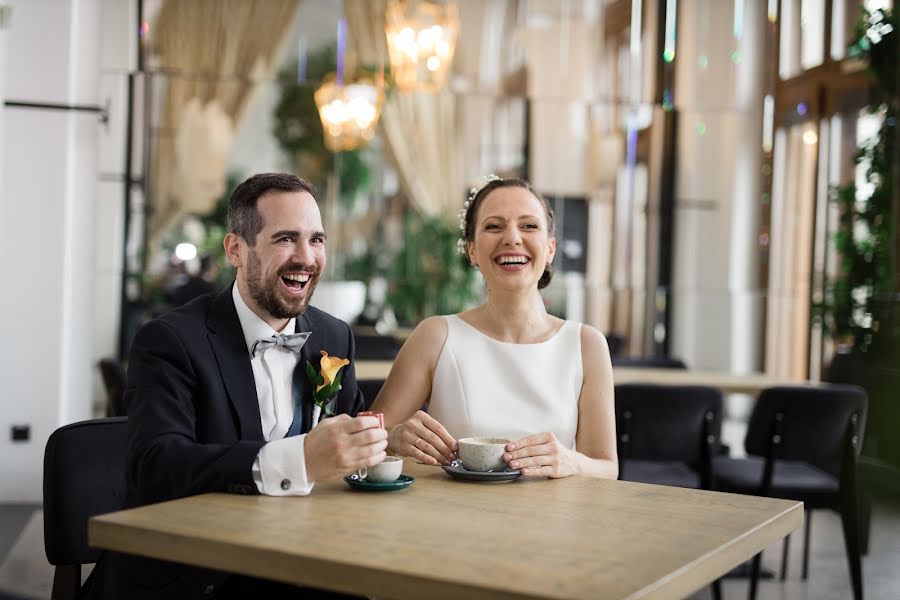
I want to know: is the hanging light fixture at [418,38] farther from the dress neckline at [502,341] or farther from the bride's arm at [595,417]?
the bride's arm at [595,417]

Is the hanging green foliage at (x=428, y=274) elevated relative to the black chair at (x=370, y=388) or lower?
elevated

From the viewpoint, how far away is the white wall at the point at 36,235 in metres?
6.14

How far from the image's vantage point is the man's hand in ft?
6.20

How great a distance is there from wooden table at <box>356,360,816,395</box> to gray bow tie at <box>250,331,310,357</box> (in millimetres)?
2289

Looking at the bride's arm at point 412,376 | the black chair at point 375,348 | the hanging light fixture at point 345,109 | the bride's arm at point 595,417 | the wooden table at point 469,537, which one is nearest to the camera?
the wooden table at point 469,537

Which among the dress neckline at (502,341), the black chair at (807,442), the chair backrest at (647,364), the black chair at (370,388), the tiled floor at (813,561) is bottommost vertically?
the tiled floor at (813,561)

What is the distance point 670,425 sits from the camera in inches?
167

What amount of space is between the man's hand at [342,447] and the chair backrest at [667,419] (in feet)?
8.00

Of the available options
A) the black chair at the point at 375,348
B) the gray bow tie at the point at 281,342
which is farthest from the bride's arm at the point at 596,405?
the black chair at the point at 375,348

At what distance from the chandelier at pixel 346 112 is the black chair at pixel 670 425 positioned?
5366 millimetres

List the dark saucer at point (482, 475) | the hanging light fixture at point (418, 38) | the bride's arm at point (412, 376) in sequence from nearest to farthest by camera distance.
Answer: the dark saucer at point (482, 475) < the bride's arm at point (412, 376) < the hanging light fixture at point (418, 38)

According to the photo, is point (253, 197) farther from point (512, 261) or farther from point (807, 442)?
point (807, 442)

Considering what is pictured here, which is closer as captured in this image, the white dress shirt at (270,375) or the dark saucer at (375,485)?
the dark saucer at (375,485)

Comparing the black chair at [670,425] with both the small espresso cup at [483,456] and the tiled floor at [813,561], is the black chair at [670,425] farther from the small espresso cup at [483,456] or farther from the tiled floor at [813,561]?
the small espresso cup at [483,456]
